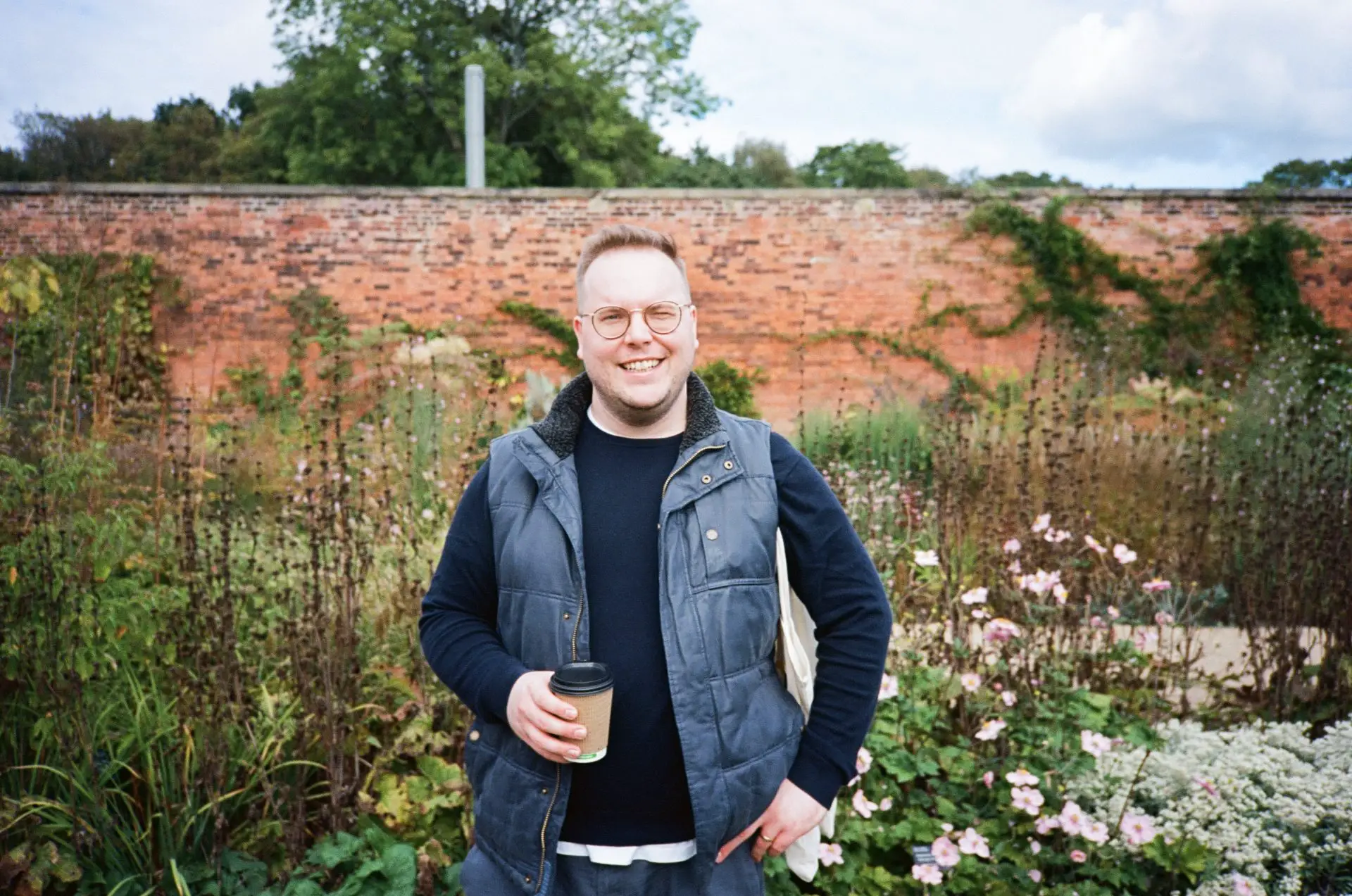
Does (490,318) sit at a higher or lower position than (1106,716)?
higher

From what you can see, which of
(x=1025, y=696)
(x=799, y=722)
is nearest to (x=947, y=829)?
(x=1025, y=696)

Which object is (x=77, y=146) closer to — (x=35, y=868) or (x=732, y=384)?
(x=732, y=384)

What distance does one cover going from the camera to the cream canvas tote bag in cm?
175

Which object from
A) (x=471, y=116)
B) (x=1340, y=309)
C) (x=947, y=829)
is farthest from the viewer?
(x=471, y=116)

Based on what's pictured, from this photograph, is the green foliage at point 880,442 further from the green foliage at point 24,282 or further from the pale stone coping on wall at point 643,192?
the green foliage at point 24,282

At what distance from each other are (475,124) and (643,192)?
4.52 metres

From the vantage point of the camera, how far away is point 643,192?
38.3ft

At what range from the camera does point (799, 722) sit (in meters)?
1.77

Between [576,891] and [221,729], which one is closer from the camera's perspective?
[576,891]

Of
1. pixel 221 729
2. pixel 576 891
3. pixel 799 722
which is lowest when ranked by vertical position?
pixel 221 729

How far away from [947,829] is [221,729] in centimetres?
201

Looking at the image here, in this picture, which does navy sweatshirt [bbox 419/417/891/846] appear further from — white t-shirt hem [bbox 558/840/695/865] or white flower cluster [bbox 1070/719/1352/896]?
white flower cluster [bbox 1070/719/1352/896]

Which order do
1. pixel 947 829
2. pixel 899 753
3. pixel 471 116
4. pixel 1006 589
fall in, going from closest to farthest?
1. pixel 947 829
2. pixel 899 753
3. pixel 1006 589
4. pixel 471 116

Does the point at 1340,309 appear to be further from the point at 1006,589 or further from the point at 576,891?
the point at 576,891
